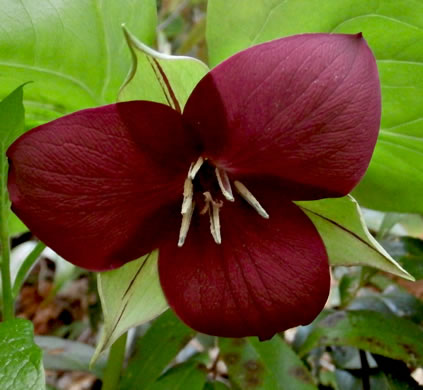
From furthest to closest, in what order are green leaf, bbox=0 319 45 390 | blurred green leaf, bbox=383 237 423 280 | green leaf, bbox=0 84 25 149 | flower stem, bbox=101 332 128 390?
1. blurred green leaf, bbox=383 237 423 280
2. flower stem, bbox=101 332 128 390
3. green leaf, bbox=0 84 25 149
4. green leaf, bbox=0 319 45 390

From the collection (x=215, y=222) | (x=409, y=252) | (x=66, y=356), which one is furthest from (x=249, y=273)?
(x=66, y=356)

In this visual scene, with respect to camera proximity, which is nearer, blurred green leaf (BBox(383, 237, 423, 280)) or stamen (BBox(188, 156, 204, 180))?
stamen (BBox(188, 156, 204, 180))

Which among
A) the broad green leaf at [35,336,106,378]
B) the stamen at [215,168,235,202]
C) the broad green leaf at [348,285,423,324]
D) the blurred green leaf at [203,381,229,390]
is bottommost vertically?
the broad green leaf at [348,285,423,324]

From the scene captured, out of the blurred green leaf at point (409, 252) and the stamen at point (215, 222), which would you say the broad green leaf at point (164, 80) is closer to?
the stamen at point (215, 222)

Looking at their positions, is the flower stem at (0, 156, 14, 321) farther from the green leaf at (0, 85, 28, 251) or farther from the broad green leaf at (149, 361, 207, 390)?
the broad green leaf at (149, 361, 207, 390)

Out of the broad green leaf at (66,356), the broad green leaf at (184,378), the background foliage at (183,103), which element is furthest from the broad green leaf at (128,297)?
the broad green leaf at (66,356)

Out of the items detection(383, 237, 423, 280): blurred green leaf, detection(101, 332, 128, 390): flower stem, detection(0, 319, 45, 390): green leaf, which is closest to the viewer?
detection(0, 319, 45, 390): green leaf

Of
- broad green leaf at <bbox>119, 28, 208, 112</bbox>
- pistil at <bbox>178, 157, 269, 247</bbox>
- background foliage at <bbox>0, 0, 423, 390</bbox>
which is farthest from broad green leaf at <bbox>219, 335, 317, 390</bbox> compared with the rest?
broad green leaf at <bbox>119, 28, 208, 112</bbox>

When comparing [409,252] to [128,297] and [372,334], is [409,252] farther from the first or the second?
[128,297]
